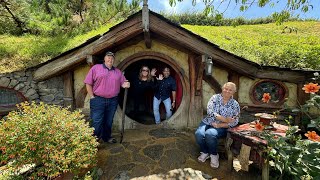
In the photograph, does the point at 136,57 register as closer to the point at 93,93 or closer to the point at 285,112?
the point at 93,93

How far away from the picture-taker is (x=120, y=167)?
3.97 metres

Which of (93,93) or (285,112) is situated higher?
(93,93)

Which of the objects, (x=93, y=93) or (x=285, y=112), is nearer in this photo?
(x=93, y=93)

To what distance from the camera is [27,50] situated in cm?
596

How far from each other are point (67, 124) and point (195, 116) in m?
3.09

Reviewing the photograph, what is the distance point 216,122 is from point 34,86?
416 cm

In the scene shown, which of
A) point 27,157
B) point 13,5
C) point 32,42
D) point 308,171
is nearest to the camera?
point 308,171

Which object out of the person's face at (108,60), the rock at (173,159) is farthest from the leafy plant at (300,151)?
the person's face at (108,60)

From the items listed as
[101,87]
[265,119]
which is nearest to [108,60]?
[101,87]

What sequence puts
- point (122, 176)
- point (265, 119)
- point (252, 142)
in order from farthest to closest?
point (122, 176) → point (265, 119) → point (252, 142)

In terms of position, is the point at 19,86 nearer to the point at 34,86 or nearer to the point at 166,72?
the point at 34,86

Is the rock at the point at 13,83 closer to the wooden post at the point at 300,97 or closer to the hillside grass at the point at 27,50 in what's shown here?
the hillside grass at the point at 27,50

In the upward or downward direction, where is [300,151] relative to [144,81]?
downward

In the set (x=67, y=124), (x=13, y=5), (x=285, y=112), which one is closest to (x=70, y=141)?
(x=67, y=124)
